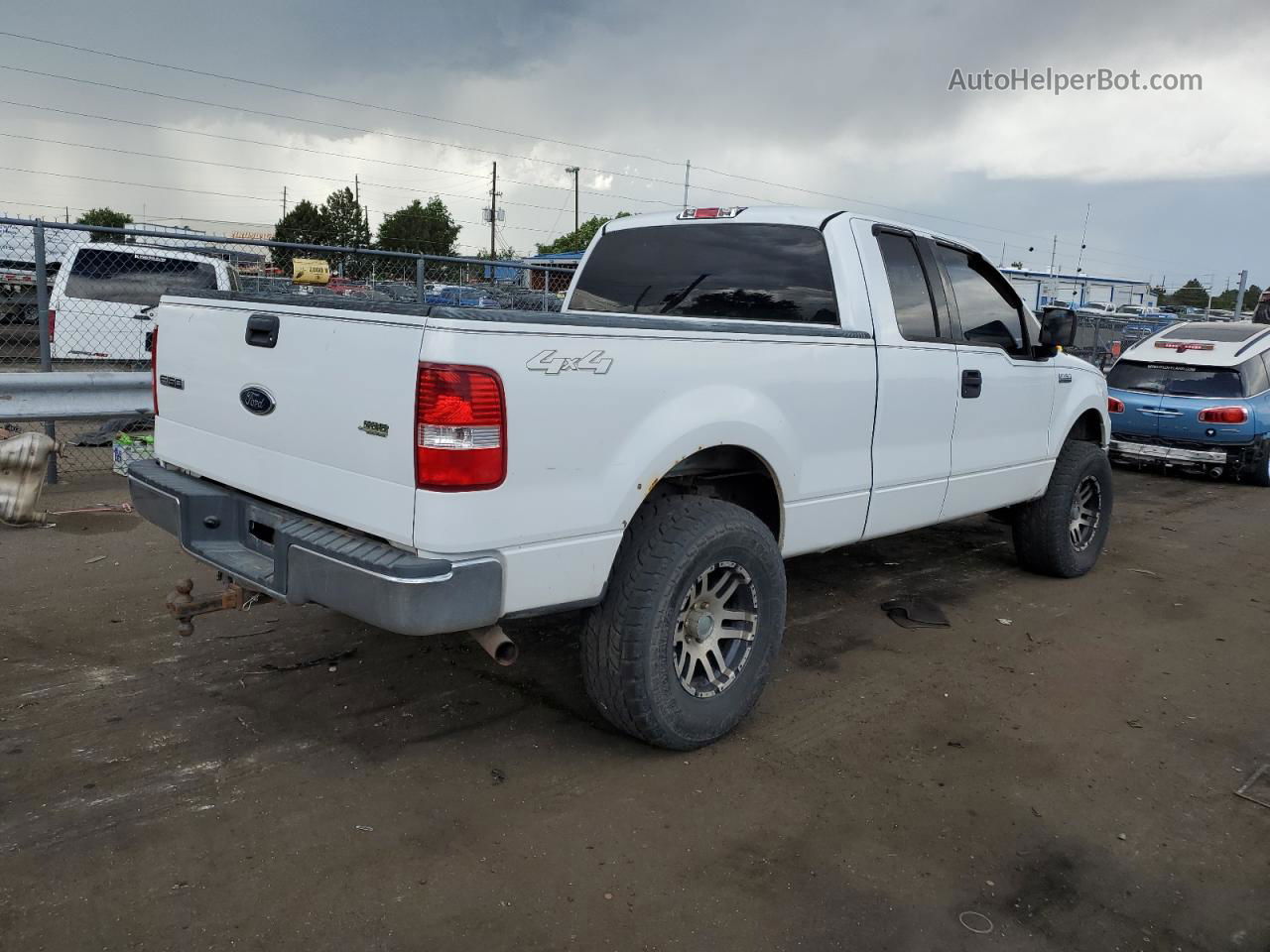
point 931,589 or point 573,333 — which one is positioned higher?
point 573,333

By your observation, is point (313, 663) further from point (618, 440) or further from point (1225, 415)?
point (1225, 415)

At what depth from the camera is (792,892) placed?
276 centimetres

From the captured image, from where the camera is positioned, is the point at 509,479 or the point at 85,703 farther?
the point at 85,703

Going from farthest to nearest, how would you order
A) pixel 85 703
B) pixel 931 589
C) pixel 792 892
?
1. pixel 931 589
2. pixel 85 703
3. pixel 792 892

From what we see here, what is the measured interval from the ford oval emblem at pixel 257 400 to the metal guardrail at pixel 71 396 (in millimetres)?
3891

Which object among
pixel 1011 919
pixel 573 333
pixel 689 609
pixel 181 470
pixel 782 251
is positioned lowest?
pixel 1011 919

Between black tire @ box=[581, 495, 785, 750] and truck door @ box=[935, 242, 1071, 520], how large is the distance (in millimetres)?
1678

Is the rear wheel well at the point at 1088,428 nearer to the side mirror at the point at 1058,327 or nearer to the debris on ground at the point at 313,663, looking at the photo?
the side mirror at the point at 1058,327

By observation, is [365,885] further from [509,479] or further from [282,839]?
[509,479]

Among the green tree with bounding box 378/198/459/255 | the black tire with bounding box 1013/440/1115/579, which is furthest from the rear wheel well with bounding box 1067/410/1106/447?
the green tree with bounding box 378/198/459/255

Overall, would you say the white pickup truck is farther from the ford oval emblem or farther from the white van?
the white van

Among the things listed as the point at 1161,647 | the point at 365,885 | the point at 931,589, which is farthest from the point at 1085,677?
the point at 365,885

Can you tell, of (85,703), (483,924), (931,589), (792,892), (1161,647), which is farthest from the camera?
(931,589)

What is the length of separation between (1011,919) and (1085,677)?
2127mm
